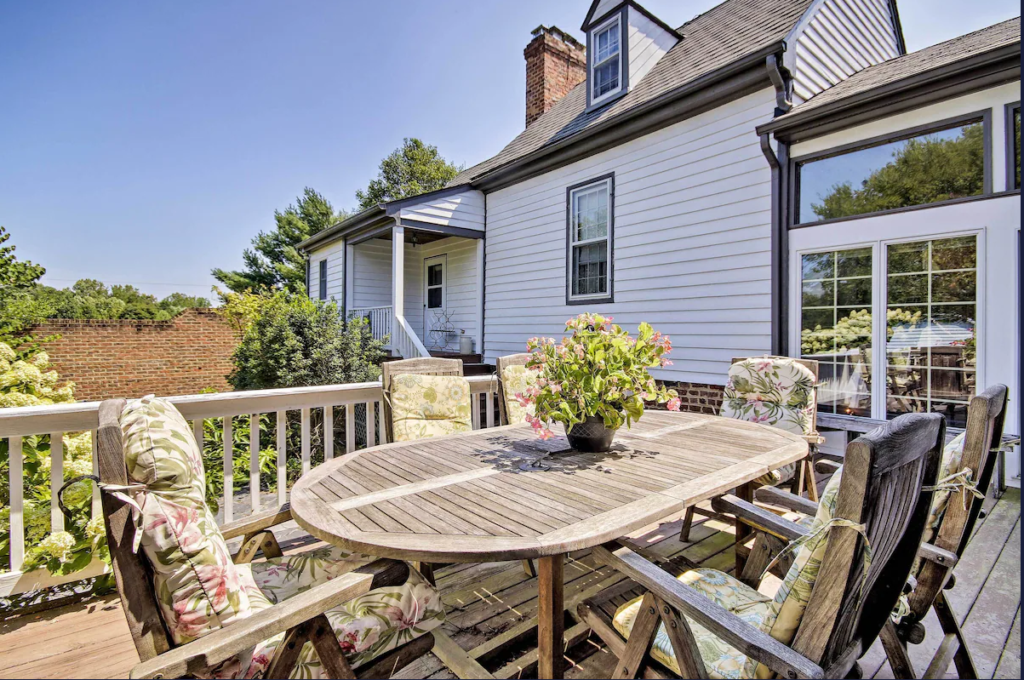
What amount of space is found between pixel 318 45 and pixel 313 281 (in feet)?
25.4

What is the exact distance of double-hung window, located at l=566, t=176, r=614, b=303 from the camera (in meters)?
6.56

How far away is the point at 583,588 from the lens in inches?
90.4

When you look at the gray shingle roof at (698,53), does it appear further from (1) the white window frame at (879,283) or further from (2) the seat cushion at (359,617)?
(2) the seat cushion at (359,617)

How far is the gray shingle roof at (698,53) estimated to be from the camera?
211 inches

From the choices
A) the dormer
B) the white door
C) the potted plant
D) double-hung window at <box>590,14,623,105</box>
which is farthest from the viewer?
the white door

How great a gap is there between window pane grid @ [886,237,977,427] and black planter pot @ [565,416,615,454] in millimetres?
3576

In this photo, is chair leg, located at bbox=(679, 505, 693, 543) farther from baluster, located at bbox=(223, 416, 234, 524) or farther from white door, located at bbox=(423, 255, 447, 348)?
white door, located at bbox=(423, 255, 447, 348)

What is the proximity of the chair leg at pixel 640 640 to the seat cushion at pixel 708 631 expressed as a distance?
4cm

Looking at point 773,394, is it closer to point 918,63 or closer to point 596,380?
point 596,380

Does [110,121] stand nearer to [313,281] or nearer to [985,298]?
[313,281]

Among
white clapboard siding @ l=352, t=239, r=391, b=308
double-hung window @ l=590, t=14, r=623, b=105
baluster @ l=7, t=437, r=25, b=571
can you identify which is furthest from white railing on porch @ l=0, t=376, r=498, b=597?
white clapboard siding @ l=352, t=239, r=391, b=308

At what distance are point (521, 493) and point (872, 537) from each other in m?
0.98

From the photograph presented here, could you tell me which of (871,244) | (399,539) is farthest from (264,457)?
(871,244)

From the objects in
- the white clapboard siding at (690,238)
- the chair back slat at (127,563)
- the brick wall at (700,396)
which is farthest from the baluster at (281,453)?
the white clapboard siding at (690,238)
